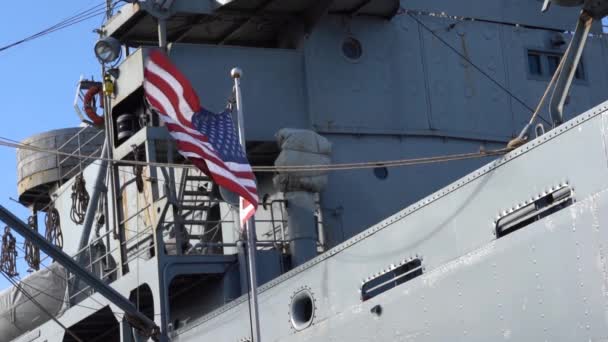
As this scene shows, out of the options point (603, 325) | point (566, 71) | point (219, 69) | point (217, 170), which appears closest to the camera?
point (603, 325)

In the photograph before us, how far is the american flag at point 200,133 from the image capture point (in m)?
14.2

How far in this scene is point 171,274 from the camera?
17.0 m

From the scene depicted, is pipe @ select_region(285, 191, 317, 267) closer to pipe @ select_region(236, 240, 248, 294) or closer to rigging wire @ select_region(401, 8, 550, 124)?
pipe @ select_region(236, 240, 248, 294)

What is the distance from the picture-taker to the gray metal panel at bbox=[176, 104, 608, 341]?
10.3 meters

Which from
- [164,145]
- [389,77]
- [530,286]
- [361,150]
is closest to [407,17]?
[389,77]

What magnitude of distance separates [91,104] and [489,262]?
420 inches

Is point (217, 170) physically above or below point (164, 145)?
below

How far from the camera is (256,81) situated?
59.7 feet

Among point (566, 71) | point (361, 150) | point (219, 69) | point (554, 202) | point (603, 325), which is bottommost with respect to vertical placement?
point (603, 325)

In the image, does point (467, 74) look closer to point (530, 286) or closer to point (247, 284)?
point (247, 284)

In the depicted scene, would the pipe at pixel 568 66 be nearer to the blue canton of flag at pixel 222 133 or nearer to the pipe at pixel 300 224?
the blue canton of flag at pixel 222 133

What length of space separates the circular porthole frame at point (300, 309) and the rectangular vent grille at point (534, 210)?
368cm

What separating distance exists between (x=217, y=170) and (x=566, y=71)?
445 cm

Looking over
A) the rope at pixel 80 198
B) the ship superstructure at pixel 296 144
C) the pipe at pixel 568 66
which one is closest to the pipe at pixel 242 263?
the ship superstructure at pixel 296 144
